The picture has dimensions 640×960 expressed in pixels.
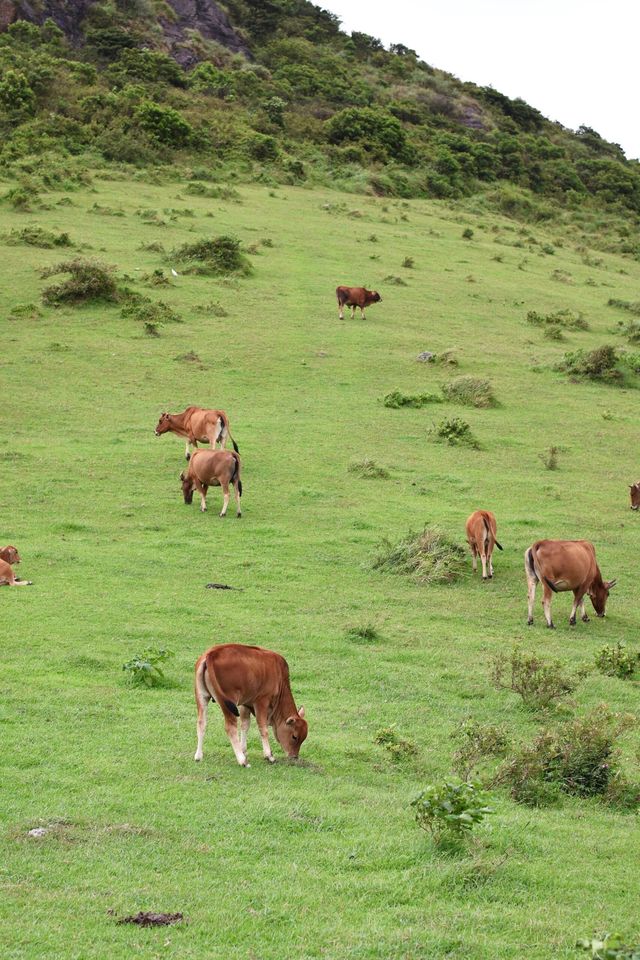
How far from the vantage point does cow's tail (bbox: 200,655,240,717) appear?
9375 millimetres

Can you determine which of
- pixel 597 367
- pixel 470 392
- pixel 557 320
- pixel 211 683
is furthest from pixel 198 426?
pixel 557 320

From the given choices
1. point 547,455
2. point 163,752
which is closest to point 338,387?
point 547,455

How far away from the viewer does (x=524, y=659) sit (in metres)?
12.3

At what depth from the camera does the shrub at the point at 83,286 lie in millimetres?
36000

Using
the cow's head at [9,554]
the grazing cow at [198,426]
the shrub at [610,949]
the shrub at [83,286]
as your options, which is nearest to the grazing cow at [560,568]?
the cow's head at [9,554]


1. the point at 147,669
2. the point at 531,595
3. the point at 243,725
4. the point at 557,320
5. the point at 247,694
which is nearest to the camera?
the point at 247,694

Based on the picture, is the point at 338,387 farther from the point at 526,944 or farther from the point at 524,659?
the point at 526,944

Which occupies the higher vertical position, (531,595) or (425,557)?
(425,557)

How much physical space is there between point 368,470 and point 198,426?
4.01 metres

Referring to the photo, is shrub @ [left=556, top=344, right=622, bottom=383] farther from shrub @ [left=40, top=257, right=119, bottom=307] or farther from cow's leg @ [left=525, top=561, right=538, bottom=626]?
cow's leg @ [left=525, top=561, right=538, bottom=626]

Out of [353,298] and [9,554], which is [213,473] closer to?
[9,554]

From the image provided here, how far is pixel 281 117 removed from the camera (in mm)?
72688

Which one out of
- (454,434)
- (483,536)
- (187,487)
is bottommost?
(483,536)

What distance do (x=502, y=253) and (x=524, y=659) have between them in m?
43.5
